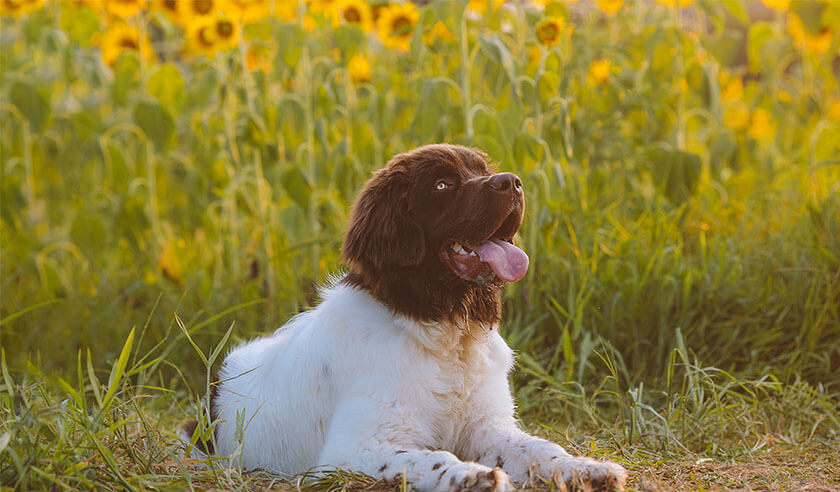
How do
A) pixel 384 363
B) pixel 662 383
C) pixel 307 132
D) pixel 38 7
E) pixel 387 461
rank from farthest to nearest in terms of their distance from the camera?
pixel 38 7, pixel 307 132, pixel 662 383, pixel 384 363, pixel 387 461

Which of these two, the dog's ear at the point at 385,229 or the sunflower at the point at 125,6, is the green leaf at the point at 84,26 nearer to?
the sunflower at the point at 125,6

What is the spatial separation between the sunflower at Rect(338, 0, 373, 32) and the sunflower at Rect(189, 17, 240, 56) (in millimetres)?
676

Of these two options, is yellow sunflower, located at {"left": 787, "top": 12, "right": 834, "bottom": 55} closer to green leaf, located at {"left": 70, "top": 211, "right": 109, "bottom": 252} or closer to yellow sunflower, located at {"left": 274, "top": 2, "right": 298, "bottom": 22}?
yellow sunflower, located at {"left": 274, "top": 2, "right": 298, "bottom": 22}

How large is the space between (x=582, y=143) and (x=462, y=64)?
839 mm

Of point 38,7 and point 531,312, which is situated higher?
point 38,7

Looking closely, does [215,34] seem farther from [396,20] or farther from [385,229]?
[385,229]

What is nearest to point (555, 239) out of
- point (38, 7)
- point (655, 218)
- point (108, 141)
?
point (655, 218)

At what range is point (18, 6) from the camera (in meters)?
6.00

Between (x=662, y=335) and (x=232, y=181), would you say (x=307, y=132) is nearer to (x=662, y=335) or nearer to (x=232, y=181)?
(x=232, y=181)

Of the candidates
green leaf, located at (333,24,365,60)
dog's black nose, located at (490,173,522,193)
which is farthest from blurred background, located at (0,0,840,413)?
dog's black nose, located at (490,173,522,193)

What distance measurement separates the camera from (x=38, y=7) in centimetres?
600

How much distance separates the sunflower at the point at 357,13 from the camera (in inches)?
219

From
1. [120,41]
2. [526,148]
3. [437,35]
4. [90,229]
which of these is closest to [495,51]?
[526,148]

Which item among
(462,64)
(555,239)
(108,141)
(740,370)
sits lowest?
(740,370)
